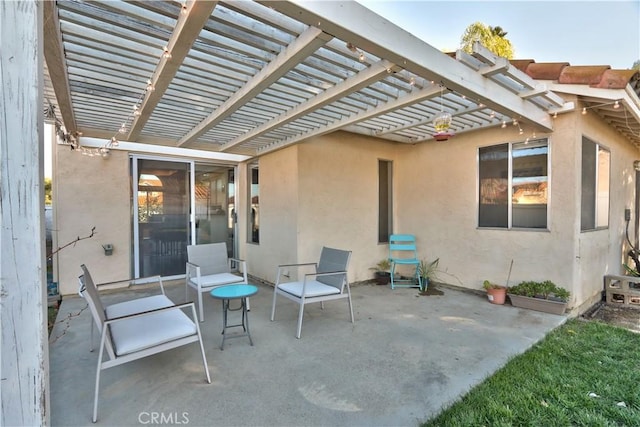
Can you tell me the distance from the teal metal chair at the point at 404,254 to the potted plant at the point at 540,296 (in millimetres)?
1537

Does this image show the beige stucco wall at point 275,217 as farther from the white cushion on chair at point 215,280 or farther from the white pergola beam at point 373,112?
the white cushion on chair at point 215,280

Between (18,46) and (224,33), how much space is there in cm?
138

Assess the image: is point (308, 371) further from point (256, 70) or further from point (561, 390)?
point (256, 70)

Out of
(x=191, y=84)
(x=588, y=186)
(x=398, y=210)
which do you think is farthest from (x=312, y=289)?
(x=588, y=186)

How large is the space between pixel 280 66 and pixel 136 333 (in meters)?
2.51

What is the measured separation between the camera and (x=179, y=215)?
5980 millimetres

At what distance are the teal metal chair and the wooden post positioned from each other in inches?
199

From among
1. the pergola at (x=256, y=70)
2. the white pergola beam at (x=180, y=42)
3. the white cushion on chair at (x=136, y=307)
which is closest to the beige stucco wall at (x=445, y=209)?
the pergola at (x=256, y=70)

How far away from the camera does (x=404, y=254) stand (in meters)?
6.27

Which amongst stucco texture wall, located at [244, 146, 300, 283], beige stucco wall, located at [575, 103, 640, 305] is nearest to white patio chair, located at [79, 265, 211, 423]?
stucco texture wall, located at [244, 146, 300, 283]

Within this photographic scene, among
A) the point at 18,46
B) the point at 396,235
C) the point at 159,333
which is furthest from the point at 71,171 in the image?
the point at 396,235

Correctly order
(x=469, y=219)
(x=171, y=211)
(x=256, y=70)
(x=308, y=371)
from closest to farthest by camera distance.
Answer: (x=308, y=371) < (x=256, y=70) < (x=469, y=219) < (x=171, y=211)

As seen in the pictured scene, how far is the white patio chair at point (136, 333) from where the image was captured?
214cm

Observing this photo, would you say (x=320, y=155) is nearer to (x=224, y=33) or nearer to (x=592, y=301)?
(x=224, y=33)
